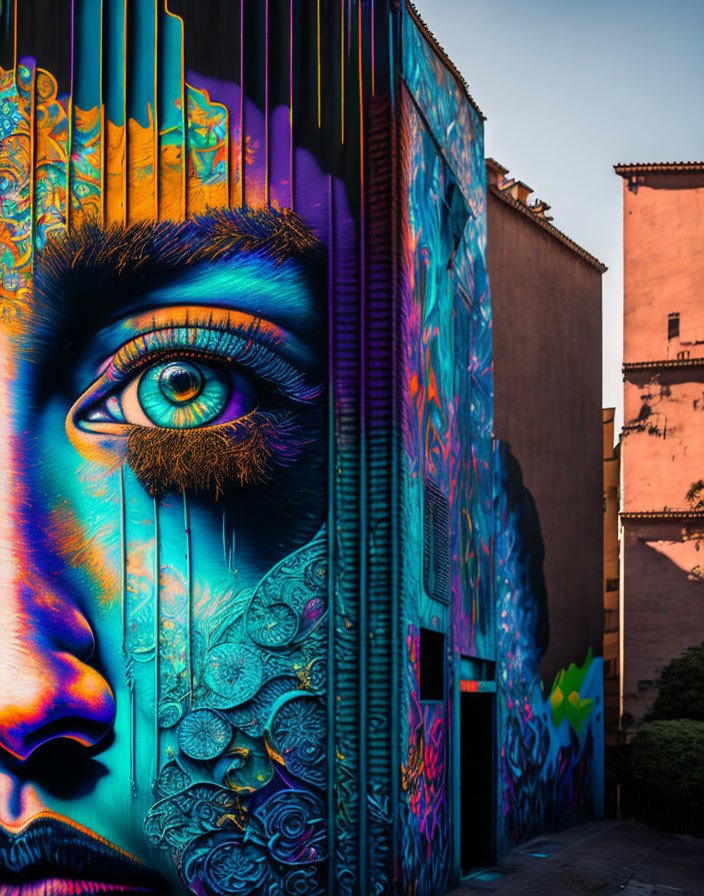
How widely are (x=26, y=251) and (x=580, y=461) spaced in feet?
40.5

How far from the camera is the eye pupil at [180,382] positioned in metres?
10.7

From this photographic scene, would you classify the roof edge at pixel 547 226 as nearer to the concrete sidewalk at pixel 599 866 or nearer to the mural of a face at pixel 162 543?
the mural of a face at pixel 162 543

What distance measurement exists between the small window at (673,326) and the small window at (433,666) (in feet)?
46.2

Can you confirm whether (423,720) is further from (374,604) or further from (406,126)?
(406,126)

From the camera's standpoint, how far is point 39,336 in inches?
427

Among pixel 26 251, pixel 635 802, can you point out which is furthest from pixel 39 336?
pixel 635 802

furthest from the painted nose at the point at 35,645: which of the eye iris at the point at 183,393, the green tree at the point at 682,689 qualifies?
the green tree at the point at 682,689

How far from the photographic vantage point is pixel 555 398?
19.7m

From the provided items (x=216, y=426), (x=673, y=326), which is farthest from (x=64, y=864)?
(x=673, y=326)

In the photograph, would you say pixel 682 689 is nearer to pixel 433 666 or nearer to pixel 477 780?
pixel 477 780

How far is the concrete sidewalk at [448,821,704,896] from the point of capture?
1328cm

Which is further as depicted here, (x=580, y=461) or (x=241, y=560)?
(x=580, y=461)

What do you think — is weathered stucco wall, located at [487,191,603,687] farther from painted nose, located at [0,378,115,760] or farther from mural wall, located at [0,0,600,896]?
painted nose, located at [0,378,115,760]

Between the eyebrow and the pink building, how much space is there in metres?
15.0
